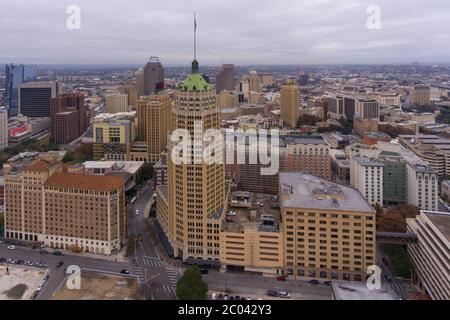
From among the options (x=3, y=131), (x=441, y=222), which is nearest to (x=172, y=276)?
(x=441, y=222)

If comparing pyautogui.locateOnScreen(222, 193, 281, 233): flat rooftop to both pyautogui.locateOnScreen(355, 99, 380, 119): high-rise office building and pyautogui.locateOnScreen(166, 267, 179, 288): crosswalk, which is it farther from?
pyautogui.locateOnScreen(355, 99, 380, 119): high-rise office building

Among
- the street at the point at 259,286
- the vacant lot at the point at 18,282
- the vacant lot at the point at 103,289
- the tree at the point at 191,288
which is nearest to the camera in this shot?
the tree at the point at 191,288

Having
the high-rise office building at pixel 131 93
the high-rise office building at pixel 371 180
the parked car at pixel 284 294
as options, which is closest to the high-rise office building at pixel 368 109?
the high-rise office building at pixel 371 180

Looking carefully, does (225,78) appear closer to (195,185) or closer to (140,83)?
(140,83)

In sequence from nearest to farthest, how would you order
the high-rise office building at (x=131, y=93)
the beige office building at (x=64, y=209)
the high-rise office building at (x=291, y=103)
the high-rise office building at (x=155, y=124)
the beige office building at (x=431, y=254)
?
the beige office building at (x=431, y=254) → the beige office building at (x=64, y=209) → the high-rise office building at (x=155, y=124) → the high-rise office building at (x=291, y=103) → the high-rise office building at (x=131, y=93)

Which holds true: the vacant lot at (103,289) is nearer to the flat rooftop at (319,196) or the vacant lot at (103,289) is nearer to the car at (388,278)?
the flat rooftop at (319,196)

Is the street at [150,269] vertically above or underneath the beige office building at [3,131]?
underneath

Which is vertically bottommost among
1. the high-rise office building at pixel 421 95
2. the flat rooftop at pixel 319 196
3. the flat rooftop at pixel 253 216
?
the flat rooftop at pixel 253 216
